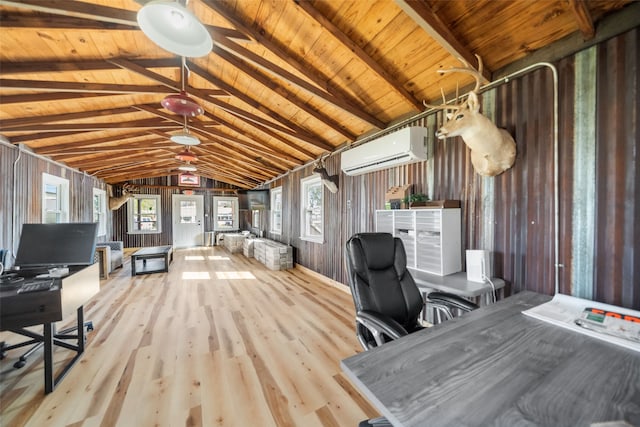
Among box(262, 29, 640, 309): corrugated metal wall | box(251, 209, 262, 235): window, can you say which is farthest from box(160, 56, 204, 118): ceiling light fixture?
box(251, 209, 262, 235): window

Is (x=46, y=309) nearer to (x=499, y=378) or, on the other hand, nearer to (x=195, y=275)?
(x=499, y=378)

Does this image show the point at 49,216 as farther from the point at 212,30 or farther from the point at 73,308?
the point at 212,30

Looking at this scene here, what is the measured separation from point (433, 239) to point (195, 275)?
16.4ft

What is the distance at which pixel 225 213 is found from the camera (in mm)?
10250

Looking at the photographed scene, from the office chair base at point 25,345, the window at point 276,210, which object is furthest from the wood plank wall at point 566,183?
the window at point 276,210

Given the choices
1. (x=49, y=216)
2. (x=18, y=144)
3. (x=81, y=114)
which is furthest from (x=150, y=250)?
(x=81, y=114)

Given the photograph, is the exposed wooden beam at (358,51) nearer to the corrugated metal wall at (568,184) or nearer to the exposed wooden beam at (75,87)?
the corrugated metal wall at (568,184)

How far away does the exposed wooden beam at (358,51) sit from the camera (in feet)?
6.09

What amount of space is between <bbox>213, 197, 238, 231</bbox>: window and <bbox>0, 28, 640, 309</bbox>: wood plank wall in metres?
8.87

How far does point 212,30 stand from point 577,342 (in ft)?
10.6

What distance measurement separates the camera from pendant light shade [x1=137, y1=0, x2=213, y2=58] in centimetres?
128

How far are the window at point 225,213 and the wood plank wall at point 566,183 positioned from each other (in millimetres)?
8872

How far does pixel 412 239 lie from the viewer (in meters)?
2.65

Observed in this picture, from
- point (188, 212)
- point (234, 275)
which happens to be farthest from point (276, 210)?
point (188, 212)
